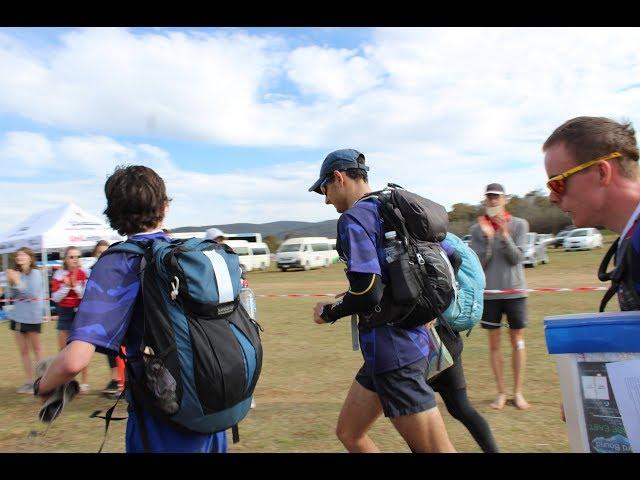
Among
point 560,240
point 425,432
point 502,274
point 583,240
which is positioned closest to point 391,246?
point 425,432

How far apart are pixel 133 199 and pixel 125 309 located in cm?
42

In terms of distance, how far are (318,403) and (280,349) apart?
305cm

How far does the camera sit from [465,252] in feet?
10.2

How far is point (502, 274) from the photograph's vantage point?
5.10 metres

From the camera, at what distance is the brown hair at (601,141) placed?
1.54m

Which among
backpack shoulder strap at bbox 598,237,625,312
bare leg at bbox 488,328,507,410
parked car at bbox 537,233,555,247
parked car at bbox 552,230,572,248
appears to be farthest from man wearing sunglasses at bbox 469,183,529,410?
parked car at bbox 552,230,572,248

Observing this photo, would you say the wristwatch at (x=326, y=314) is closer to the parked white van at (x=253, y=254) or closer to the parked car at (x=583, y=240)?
the parked white van at (x=253, y=254)

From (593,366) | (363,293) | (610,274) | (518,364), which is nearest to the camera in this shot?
(593,366)

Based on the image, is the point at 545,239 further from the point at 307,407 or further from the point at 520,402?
the point at 307,407

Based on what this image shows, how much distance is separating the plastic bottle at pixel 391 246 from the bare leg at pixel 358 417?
0.77m

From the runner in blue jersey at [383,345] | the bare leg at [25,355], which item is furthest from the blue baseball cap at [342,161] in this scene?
the bare leg at [25,355]
